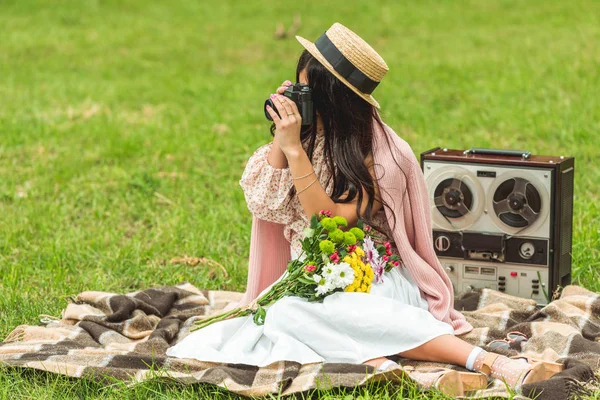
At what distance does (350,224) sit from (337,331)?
528 mm

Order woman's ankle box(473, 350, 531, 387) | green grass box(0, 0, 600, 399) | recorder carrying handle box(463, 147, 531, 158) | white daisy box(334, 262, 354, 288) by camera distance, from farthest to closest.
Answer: green grass box(0, 0, 600, 399) → recorder carrying handle box(463, 147, 531, 158) → white daisy box(334, 262, 354, 288) → woman's ankle box(473, 350, 531, 387)

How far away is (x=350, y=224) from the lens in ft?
13.3

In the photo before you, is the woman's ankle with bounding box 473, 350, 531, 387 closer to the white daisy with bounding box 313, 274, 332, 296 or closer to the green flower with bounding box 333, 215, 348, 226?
the white daisy with bounding box 313, 274, 332, 296

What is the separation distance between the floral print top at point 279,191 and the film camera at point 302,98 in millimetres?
265

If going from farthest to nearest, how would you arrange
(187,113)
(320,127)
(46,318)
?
(187,113) → (46,318) → (320,127)

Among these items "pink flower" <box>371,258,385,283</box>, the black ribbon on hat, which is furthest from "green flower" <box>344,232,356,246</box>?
the black ribbon on hat

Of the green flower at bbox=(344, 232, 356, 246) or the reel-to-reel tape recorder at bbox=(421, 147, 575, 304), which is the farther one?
the reel-to-reel tape recorder at bbox=(421, 147, 575, 304)

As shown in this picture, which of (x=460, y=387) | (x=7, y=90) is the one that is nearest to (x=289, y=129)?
(x=460, y=387)

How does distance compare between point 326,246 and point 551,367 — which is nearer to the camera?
point 551,367

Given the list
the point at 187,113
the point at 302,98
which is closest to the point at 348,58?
the point at 302,98

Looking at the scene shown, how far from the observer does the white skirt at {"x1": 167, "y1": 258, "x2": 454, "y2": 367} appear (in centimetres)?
371

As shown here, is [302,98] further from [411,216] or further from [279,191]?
[411,216]

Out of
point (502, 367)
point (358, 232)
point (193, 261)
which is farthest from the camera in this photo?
point (193, 261)

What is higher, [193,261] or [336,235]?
[336,235]
